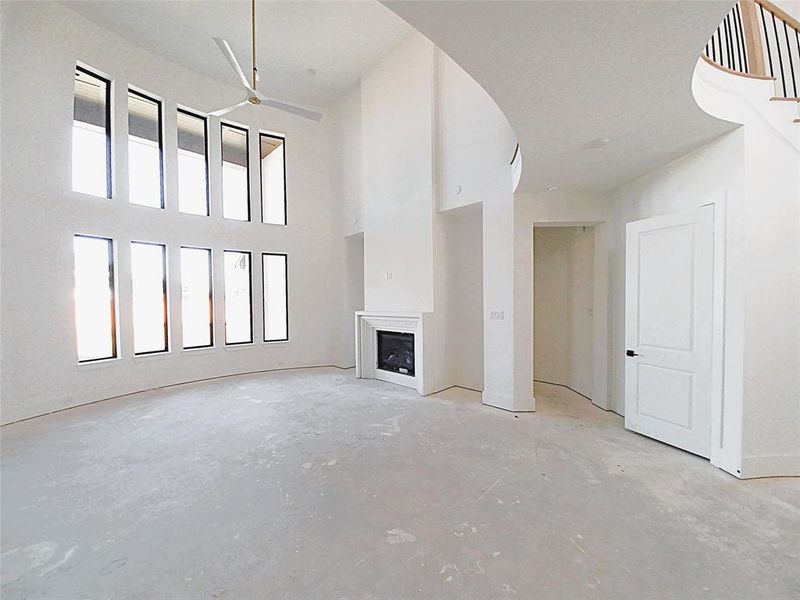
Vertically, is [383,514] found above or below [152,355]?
below

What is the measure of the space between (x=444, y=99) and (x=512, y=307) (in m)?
3.18

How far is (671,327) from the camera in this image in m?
3.07

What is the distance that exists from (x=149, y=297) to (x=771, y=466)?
7.47 m

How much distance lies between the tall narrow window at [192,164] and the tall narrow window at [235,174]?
32 cm

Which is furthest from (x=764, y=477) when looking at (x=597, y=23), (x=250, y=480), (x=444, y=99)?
(x=444, y=99)

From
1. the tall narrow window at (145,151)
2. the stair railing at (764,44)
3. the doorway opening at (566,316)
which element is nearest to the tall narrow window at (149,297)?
the tall narrow window at (145,151)

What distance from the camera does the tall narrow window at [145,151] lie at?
510 centimetres

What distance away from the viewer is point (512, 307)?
4.12 metres

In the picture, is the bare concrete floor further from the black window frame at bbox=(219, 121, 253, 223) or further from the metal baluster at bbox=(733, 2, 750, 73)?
the black window frame at bbox=(219, 121, 253, 223)

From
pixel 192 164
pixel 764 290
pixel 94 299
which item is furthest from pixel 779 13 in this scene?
pixel 94 299

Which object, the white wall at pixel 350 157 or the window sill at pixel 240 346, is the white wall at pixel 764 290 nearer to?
the white wall at pixel 350 157

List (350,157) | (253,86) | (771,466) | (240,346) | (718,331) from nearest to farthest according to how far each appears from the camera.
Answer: (771,466)
(718,331)
(253,86)
(240,346)
(350,157)

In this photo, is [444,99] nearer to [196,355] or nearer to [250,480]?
[250,480]

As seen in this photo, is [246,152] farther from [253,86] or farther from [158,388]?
[158,388]
